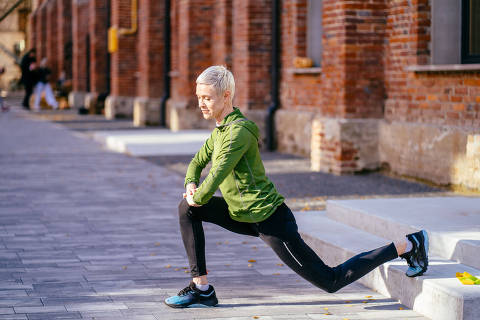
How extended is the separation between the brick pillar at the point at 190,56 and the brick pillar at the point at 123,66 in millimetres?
6046

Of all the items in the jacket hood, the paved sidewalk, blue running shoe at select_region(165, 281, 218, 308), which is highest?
the jacket hood

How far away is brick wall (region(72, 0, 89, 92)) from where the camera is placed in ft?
116

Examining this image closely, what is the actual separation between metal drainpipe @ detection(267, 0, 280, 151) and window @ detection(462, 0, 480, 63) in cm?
521

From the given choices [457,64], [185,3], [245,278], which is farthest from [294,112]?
[245,278]

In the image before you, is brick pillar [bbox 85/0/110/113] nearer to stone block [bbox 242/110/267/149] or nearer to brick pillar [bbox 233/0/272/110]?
brick pillar [bbox 233/0/272/110]

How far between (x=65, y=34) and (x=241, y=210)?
38.1 meters

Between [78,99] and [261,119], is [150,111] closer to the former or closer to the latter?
[261,119]

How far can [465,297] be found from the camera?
15.6 ft

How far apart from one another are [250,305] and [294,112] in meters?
9.72

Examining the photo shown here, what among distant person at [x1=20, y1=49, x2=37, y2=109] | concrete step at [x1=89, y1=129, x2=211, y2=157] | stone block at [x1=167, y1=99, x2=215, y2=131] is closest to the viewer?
concrete step at [x1=89, y1=129, x2=211, y2=157]

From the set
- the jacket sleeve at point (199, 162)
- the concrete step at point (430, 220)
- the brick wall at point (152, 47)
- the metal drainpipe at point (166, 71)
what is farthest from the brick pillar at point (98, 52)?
the jacket sleeve at point (199, 162)

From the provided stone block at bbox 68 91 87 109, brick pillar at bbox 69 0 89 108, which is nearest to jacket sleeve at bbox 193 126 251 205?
brick pillar at bbox 69 0 89 108

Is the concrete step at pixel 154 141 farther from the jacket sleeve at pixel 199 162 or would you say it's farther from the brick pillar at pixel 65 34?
the brick pillar at pixel 65 34

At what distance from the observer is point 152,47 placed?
23641mm
